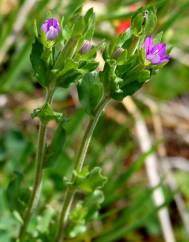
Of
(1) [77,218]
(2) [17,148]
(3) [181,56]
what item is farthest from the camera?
(3) [181,56]

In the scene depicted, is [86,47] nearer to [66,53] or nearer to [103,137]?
[66,53]

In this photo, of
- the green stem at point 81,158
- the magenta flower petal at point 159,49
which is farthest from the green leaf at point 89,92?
the magenta flower petal at point 159,49

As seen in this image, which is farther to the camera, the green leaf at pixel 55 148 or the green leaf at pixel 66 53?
the green leaf at pixel 55 148

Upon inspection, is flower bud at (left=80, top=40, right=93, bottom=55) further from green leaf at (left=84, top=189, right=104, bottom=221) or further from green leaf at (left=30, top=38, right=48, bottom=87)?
green leaf at (left=84, top=189, right=104, bottom=221)

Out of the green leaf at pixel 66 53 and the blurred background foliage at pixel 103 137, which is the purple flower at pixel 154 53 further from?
the blurred background foliage at pixel 103 137

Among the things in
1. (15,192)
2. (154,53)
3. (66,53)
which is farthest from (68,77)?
(15,192)

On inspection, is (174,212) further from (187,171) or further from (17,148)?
(17,148)

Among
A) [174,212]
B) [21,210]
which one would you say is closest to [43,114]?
[21,210]
